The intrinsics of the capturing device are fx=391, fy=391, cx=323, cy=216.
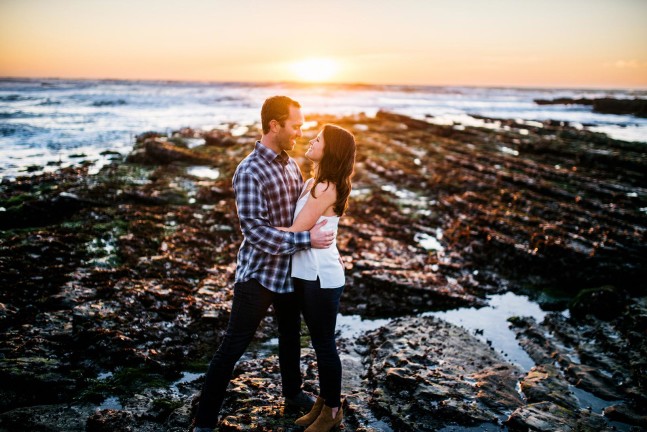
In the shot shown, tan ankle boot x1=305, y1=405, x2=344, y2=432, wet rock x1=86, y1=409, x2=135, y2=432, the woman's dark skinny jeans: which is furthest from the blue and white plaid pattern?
wet rock x1=86, y1=409, x2=135, y2=432

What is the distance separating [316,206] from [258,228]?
1.94 ft

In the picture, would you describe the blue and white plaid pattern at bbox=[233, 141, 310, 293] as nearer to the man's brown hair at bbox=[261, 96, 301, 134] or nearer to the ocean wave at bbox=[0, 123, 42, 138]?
the man's brown hair at bbox=[261, 96, 301, 134]

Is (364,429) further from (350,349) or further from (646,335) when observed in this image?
(646,335)

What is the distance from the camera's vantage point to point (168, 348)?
5.89m

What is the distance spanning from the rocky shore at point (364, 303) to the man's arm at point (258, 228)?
2.09 meters

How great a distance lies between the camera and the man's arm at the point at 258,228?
11.9 feet

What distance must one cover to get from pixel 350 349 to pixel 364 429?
1.88 meters

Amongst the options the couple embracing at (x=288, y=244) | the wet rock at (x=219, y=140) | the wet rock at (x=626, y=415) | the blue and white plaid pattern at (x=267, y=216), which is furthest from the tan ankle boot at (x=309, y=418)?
the wet rock at (x=219, y=140)

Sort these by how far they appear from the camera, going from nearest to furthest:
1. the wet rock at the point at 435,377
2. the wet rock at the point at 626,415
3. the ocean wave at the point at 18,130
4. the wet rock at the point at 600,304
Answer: the wet rock at the point at 435,377, the wet rock at the point at 626,415, the wet rock at the point at 600,304, the ocean wave at the point at 18,130

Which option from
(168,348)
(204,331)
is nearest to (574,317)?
(204,331)

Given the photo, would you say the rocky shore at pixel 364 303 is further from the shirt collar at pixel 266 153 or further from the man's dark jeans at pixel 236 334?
the shirt collar at pixel 266 153

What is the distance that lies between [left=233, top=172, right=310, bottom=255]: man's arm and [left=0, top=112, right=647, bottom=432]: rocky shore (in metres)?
2.09

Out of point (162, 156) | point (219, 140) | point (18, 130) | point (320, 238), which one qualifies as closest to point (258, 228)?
point (320, 238)

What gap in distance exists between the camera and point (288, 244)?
3.63m
